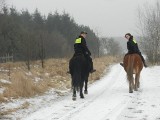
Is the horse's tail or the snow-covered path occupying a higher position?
the horse's tail

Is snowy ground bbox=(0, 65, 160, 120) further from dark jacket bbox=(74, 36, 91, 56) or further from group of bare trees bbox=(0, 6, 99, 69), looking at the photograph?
group of bare trees bbox=(0, 6, 99, 69)

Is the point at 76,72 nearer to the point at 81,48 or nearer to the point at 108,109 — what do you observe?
the point at 81,48

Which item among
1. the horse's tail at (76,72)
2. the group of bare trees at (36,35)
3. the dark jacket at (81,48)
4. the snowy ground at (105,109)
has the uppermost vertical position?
the group of bare trees at (36,35)

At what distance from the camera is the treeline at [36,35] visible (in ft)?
175

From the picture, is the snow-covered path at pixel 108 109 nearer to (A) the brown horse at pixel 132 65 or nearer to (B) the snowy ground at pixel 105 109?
(B) the snowy ground at pixel 105 109

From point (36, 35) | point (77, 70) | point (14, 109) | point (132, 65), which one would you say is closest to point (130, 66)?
point (132, 65)

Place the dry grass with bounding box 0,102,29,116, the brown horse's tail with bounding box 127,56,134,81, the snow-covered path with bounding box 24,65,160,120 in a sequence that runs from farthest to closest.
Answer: the brown horse's tail with bounding box 127,56,134,81
the dry grass with bounding box 0,102,29,116
the snow-covered path with bounding box 24,65,160,120

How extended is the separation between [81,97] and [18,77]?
11.1ft

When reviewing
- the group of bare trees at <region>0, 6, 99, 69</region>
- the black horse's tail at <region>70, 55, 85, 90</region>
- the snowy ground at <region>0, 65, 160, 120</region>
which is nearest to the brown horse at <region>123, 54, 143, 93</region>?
the snowy ground at <region>0, 65, 160, 120</region>

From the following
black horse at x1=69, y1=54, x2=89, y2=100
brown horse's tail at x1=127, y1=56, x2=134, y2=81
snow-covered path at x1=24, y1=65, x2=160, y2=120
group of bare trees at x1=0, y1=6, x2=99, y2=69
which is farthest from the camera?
group of bare trees at x1=0, y1=6, x2=99, y2=69

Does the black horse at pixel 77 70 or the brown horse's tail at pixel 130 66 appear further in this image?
the brown horse's tail at pixel 130 66

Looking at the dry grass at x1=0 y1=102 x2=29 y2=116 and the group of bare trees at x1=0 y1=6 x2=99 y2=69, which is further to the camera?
the group of bare trees at x1=0 y1=6 x2=99 y2=69

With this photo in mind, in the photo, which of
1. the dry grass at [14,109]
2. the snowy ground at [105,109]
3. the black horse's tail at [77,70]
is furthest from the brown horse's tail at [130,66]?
the dry grass at [14,109]

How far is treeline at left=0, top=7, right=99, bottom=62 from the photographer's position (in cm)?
5344
